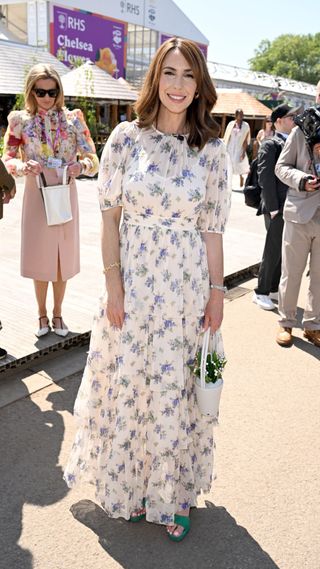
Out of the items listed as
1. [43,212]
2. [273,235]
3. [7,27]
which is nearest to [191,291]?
[43,212]

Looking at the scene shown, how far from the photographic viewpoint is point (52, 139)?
3.95 m

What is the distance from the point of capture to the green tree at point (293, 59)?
288 feet

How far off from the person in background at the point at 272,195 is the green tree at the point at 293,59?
293 feet

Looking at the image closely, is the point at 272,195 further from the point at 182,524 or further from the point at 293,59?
the point at 293,59

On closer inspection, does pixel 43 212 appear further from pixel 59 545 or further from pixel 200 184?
pixel 59 545

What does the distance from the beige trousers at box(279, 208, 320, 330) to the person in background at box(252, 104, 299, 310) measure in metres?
0.59

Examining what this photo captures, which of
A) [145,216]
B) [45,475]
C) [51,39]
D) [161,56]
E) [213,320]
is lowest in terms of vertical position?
[45,475]

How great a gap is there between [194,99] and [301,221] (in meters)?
2.40

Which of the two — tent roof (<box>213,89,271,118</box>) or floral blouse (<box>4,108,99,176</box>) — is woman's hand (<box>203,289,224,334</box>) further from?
tent roof (<box>213,89,271,118</box>)

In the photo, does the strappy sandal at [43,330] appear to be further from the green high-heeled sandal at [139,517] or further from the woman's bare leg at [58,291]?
the green high-heeled sandal at [139,517]

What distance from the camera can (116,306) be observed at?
2400 mm

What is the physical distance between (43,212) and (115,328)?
186 cm

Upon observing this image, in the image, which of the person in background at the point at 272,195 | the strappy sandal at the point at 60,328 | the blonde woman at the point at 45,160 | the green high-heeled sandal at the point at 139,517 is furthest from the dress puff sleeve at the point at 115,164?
the person in background at the point at 272,195

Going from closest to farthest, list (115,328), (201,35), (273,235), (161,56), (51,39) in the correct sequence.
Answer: (161,56)
(115,328)
(273,235)
(51,39)
(201,35)
